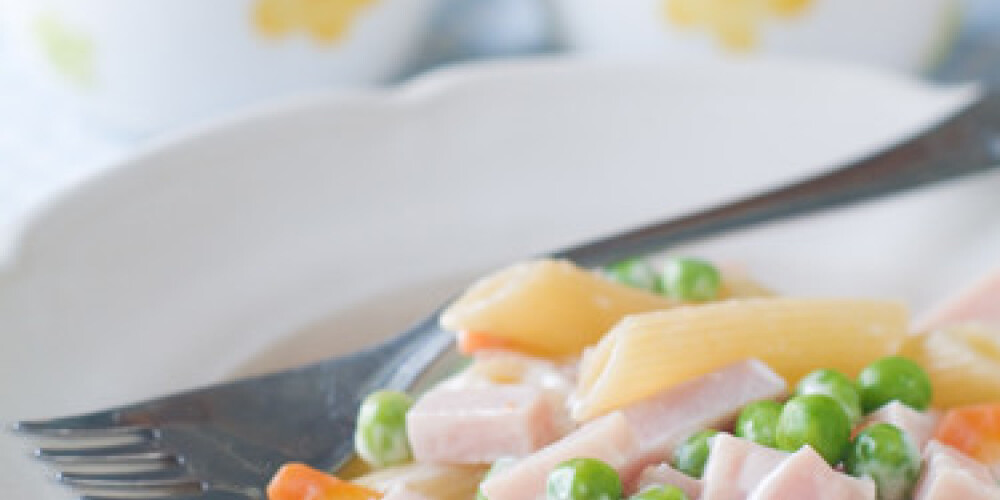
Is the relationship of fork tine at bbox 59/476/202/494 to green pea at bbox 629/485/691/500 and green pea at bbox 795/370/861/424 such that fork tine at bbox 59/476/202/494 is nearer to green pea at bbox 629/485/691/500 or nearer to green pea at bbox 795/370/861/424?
green pea at bbox 629/485/691/500

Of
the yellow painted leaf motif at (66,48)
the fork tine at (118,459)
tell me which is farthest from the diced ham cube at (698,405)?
the yellow painted leaf motif at (66,48)

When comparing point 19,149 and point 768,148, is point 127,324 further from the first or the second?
point 768,148

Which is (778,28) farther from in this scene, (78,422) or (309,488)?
(78,422)

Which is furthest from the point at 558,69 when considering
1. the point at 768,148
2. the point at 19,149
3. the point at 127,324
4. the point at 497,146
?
the point at 19,149

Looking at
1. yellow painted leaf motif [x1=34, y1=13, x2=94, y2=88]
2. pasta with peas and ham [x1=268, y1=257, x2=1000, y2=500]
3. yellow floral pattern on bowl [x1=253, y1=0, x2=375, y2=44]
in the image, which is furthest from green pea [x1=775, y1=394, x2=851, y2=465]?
yellow painted leaf motif [x1=34, y1=13, x2=94, y2=88]

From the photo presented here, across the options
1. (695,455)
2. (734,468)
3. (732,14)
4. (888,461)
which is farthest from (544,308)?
(732,14)
